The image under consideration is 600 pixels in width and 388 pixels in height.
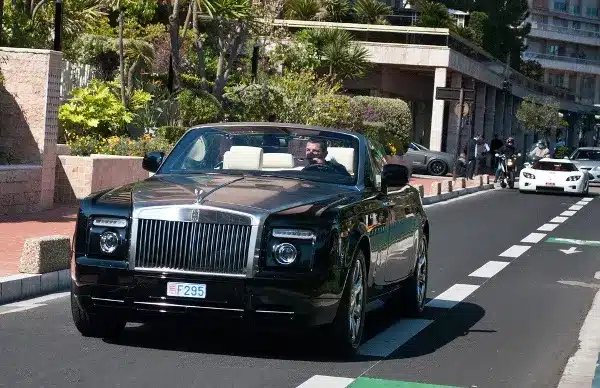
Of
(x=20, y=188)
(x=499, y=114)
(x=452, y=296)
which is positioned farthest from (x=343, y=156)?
(x=499, y=114)

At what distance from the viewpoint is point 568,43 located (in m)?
160

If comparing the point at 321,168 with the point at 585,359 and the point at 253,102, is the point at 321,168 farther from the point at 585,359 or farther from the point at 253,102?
the point at 253,102

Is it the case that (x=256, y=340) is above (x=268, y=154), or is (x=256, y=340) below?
below

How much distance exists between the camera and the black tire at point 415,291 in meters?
12.0

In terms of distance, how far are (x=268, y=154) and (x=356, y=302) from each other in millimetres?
1611

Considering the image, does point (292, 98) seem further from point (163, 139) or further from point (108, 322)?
point (108, 322)

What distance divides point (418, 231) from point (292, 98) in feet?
96.8

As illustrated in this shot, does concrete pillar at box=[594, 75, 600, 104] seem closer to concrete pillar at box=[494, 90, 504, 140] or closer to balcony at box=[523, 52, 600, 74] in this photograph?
balcony at box=[523, 52, 600, 74]

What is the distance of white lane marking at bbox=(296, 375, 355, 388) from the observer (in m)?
8.30

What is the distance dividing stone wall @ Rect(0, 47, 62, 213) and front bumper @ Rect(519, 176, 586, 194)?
23.2 meters

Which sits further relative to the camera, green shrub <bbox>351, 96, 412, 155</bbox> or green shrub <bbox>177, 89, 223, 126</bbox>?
green shrub <bbox>351, 96, 412, 155</bbox>

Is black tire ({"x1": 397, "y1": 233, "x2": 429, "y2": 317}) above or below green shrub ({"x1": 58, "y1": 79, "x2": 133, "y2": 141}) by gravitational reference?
below

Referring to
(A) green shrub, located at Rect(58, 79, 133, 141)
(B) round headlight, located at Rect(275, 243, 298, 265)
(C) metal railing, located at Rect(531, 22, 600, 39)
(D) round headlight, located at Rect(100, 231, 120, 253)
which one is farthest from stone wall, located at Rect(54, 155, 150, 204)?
(C) metal railing, located at Rect(531, 22, 600, 39)

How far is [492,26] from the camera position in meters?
104
